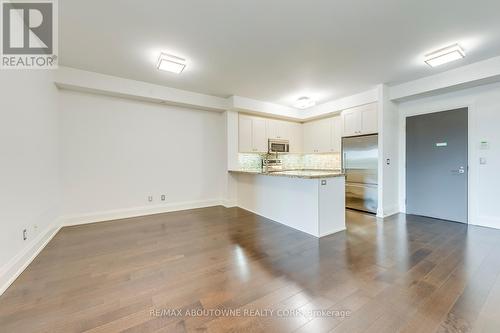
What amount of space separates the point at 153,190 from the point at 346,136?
15.6 feet

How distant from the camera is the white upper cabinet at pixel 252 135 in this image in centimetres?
548

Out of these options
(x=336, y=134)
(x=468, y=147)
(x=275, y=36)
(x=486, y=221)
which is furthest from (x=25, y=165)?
(x=486, y=221)

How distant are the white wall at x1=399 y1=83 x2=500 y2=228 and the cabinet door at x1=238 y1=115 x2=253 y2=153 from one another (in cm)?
428

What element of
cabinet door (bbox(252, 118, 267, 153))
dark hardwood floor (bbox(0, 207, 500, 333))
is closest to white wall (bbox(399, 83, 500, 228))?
→ dark hardwood floor (bbox(0, 207, 500, 333))

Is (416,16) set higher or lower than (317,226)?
higher

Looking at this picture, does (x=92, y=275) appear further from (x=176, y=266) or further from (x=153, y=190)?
(x=153, y=190)

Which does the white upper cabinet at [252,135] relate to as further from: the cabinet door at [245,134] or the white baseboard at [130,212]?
the white baseboard at [130,212]

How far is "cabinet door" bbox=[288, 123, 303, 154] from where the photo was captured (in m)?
6.42

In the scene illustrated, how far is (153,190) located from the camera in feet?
15.4

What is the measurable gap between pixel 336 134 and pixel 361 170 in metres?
1.25

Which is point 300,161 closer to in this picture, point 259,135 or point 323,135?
point 323,135

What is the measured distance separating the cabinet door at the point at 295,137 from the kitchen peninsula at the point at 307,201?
2.40 m

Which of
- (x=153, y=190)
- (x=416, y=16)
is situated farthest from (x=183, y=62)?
(x=416, y=16)

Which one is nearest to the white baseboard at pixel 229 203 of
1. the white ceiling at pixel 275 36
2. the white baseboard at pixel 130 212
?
the white baseboard at pixel 130 212
